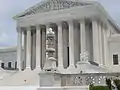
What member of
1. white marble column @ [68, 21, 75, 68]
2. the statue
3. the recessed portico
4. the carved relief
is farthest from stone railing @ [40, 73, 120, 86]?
the carved relief

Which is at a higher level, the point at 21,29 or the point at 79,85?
the point at 21,29

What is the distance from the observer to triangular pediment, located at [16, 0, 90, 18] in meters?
40.2

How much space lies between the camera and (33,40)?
149 ft

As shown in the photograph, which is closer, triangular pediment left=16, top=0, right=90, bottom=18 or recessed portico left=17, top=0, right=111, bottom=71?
recessed portico left=17, top=0, right=111, bottom=71

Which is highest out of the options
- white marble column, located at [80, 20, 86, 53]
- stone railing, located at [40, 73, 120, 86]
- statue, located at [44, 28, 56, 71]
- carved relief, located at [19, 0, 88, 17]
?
carved relief, located at [19, 0, 88, 17]

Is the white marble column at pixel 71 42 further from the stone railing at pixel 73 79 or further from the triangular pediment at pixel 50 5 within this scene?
the stone railing at pixel 73 79

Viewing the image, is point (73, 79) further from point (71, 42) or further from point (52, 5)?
point (52, 5)

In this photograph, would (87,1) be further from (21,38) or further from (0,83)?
(0,83)

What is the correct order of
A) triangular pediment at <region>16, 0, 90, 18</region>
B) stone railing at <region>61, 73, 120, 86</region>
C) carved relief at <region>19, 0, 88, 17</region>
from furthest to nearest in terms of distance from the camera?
carved relief at <region>19, 0, 88, 17</region> → triangular pediment at <region>16, 0, 90, 18</region> → stone railing at <region>61, 73, 120, 86</region>

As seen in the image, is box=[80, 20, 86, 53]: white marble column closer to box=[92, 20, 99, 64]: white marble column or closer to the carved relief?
box=[92, 20, 99, 64]: white marble column

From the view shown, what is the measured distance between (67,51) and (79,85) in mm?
26396

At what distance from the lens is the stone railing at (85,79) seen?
14976 mm

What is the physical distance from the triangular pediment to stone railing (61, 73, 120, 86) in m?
24.9

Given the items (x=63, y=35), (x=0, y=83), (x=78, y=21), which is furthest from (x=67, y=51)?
(x=0, y=83)
